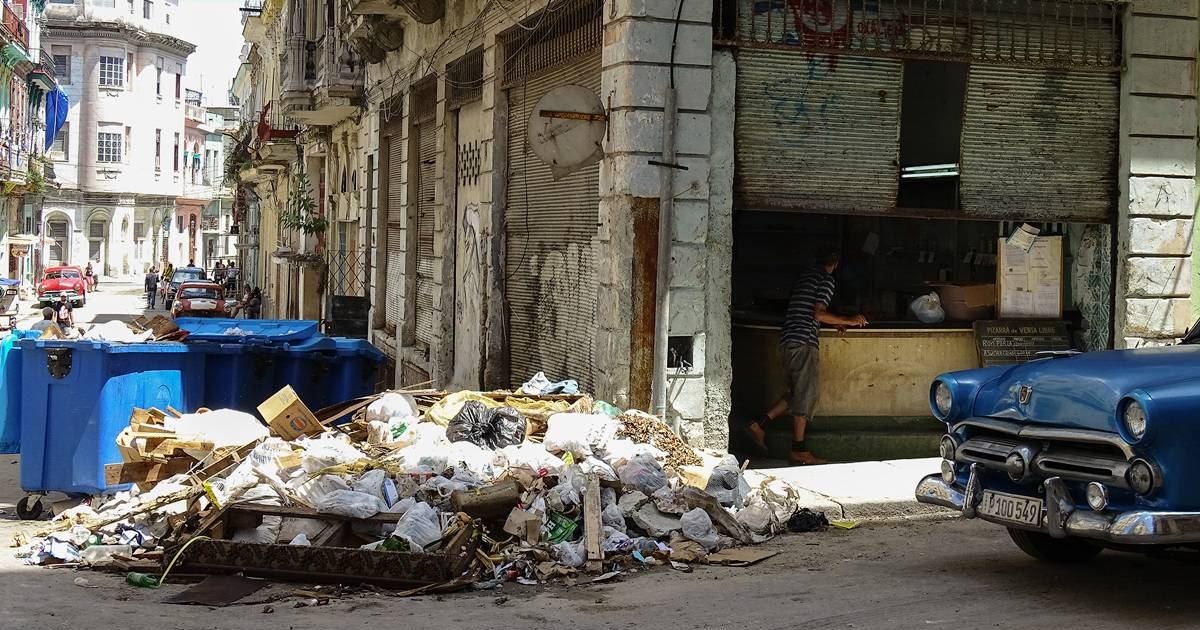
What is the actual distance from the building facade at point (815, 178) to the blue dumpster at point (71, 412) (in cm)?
353

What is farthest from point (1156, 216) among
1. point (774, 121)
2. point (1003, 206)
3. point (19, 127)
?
point (19, 127)

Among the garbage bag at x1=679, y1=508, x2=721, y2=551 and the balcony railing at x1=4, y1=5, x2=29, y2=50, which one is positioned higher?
the balcony railing at x1=4, y1=5, x2=29, y2=50

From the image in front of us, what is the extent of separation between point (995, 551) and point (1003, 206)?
3.93 m

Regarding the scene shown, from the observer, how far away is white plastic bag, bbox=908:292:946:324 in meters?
11.3

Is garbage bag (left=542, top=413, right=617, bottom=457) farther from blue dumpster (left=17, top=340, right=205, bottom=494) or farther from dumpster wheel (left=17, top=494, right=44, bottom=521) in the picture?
dumpster wheel (left=17, top=494, right=44, bottom=521)

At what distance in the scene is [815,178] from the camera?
10367 mm

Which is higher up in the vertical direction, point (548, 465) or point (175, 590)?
point (548, 465)

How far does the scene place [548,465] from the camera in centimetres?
862

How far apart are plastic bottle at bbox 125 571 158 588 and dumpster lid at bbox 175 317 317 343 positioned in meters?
3.42

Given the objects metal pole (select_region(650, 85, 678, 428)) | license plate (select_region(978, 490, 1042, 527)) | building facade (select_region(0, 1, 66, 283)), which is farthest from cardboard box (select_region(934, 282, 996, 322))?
building facade (select_region(0, 1, 66, 283))

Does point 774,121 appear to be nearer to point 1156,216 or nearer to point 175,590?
point 1156,216

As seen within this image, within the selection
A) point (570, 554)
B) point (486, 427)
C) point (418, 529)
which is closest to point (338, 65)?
point (486, 427)

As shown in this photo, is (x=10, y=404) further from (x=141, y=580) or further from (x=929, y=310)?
(x=929, y=310)

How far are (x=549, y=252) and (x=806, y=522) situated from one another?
4.39 meters
